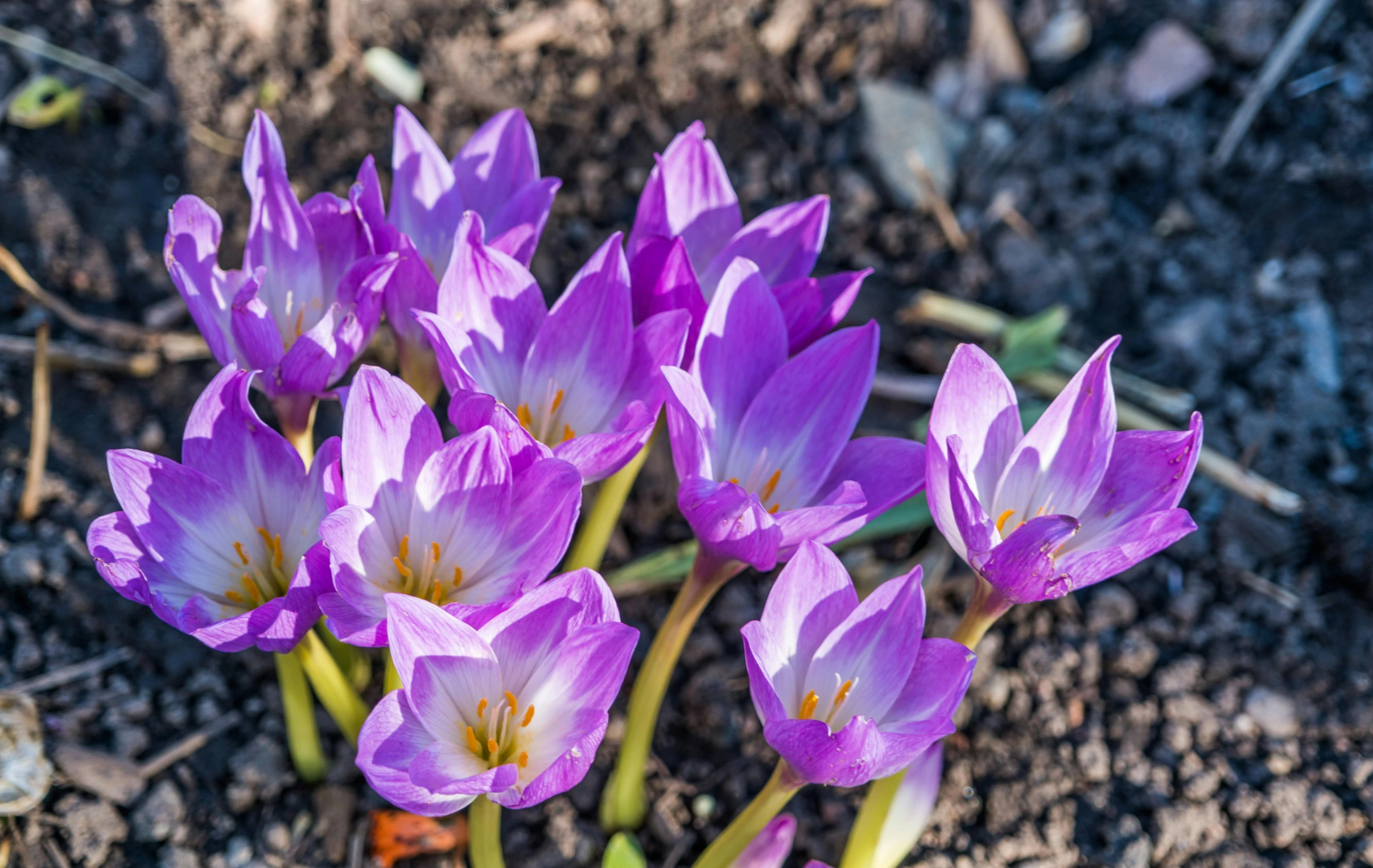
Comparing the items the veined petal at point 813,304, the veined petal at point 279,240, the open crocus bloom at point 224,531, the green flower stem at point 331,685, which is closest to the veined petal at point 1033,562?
the veined petal at point 813,304

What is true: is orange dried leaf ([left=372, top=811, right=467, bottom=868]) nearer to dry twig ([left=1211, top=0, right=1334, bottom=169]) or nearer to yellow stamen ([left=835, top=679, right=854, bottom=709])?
yellow stamen ([left=835, top=679, right=854, bottom=709])

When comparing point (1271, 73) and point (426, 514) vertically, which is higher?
point (426, 514)

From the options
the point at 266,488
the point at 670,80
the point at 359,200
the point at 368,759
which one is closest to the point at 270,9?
the point at 670,80

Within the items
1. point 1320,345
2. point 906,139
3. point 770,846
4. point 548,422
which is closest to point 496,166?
point 548,422

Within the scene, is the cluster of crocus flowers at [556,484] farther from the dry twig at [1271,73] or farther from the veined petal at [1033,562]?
the dry twig at [1271,73]

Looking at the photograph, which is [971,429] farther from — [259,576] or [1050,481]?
[259,576]

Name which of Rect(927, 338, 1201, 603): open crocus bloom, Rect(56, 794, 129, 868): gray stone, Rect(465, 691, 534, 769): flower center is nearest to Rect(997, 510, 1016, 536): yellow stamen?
Rect(927, 338, 1201, 603): open crocus bloom
